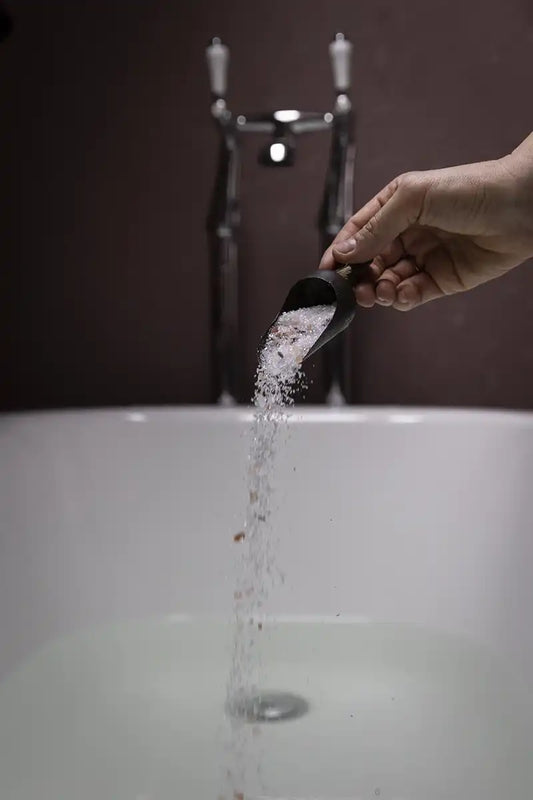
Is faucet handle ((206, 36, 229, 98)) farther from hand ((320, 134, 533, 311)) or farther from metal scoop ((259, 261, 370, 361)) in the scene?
metal scoop ((259, 261, 370, 361))

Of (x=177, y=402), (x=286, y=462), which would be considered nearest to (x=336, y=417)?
(x=286, y=462)

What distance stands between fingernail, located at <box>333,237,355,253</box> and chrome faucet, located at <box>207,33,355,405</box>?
0.60m

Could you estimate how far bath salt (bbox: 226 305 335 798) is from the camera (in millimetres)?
860

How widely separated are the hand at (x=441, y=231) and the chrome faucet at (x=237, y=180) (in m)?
0.52

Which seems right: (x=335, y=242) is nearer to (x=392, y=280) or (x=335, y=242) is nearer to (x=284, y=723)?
(x=392, y=280)

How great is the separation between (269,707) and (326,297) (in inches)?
16.9

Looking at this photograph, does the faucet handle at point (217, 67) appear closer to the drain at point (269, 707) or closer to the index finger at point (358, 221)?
the index finger at point (358, 221)

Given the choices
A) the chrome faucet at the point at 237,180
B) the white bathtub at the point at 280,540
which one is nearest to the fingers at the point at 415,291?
the white bathtub at the point at 280,540

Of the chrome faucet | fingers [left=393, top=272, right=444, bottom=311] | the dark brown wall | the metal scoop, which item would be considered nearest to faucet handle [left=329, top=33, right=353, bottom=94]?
the chrome faucet

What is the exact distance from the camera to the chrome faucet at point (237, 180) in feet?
5.00

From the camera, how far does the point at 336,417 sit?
4.44 ft

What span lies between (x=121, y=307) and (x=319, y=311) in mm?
950

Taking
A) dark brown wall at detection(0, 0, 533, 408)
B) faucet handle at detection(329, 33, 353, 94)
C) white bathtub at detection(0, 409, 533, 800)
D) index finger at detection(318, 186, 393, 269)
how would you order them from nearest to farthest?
index finger at detection(318, 186, 393, 269), white bathtub at detection(0, 409, 533, 800), faucet handle at detection(329, 33, 353, 94), dark brown wall at detection(0, 0, 533, 408)

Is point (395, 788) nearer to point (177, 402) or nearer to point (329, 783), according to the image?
point (329, 783)
